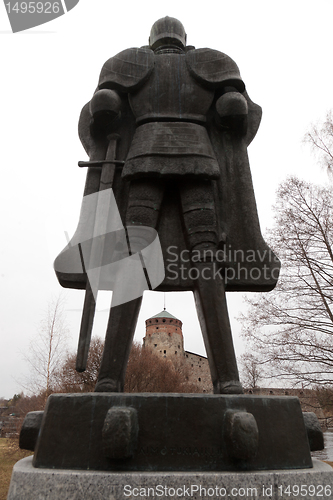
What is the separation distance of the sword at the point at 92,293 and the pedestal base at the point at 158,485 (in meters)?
0.71

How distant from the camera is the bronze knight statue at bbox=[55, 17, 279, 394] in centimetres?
249

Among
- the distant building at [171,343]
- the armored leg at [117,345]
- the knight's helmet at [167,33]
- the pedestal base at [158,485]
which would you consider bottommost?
the pedestal base at [158,485]

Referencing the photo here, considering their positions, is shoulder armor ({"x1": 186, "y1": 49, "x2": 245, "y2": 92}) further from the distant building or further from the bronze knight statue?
the distant building

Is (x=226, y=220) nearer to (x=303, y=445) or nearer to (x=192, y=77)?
(x=192, y=77)

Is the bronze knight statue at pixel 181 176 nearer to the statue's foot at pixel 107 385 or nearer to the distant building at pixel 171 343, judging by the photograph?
the statue's foot at pixel 107 385

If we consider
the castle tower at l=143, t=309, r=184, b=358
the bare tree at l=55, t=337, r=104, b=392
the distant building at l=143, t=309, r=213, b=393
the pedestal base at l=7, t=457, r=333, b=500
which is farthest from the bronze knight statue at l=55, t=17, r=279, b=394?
the castle tower at l=143, t=309, r=184, b=358

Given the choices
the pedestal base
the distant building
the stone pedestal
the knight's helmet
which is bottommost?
the pedestal base

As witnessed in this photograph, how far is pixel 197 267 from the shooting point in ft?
8.31

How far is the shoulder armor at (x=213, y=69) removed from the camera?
3.03 m

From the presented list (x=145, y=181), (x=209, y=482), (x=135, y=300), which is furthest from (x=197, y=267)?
(x=209, y=482)

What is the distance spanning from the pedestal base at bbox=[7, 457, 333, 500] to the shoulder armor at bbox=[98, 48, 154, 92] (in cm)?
284

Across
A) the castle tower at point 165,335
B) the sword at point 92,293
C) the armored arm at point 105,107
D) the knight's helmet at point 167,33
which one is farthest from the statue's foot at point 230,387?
the castle tower at point 165,335

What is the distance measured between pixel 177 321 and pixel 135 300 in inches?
1471

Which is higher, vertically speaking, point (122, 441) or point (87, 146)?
point (87, 146)
